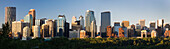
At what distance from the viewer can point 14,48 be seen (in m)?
82.3

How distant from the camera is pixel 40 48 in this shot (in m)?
114

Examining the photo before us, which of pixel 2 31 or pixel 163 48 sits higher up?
pixel 2 31

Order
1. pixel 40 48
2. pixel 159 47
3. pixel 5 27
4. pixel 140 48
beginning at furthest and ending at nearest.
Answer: pixel 159 47 < pixel 140 48 < pixel 40 48 < pixel 5 27

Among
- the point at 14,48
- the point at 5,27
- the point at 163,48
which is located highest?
the point at 5,27

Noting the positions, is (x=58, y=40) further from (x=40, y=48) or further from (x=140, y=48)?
(x=140, y=48)

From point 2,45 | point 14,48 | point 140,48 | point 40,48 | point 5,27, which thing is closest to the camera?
point 2,45

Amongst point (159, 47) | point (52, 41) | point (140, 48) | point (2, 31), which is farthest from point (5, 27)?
point (159, 47)

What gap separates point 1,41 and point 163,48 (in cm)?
14572

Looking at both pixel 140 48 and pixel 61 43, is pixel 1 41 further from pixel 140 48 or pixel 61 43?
pixel 140 48

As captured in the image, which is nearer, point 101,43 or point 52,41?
point 52,41

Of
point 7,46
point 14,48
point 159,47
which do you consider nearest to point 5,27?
point 14,48

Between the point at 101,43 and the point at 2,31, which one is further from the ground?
the point at 2,31

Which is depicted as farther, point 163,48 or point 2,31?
point 163,48

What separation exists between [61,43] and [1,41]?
8157cm
